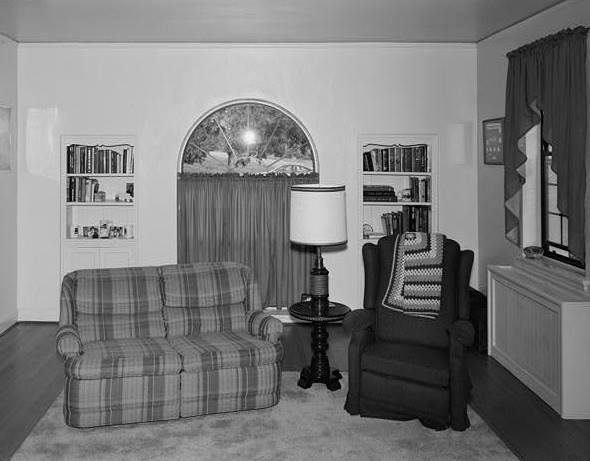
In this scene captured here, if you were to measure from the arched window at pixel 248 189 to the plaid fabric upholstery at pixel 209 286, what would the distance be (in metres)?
2.14

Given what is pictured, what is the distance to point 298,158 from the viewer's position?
7.89 meters

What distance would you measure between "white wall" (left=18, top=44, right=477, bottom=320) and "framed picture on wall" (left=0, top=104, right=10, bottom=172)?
11.6 inches

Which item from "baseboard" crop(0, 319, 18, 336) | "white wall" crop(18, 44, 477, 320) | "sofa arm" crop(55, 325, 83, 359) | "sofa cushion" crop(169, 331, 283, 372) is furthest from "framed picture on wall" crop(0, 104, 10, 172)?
"sofa cushion" crop(169, 331, 283, 372)

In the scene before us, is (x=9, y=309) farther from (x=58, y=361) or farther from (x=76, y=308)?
(x=76, y=308)

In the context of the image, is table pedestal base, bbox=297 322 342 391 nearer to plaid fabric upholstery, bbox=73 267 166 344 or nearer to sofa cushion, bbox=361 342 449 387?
sofa cushion, bbox=361 342 449 387

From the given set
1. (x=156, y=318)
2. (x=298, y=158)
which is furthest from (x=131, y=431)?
(x=298, y=158)

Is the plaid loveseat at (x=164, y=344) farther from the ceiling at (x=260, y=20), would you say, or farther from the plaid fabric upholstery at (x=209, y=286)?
the ceiling at (x=260, y=20)

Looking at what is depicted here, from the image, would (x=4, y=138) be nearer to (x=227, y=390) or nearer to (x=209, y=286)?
(x=209, y=286)

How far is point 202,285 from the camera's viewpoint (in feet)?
18.1

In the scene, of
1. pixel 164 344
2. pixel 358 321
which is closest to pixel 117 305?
pixel 164 344

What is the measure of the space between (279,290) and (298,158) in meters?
1.34

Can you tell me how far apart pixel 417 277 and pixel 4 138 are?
14.0 feet

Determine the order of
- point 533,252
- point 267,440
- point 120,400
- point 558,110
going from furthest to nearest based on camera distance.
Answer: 1. point 533,252
2. point 558,110
3. point 120,400
4. point 267,440

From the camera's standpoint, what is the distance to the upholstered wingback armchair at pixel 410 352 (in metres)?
4.71
